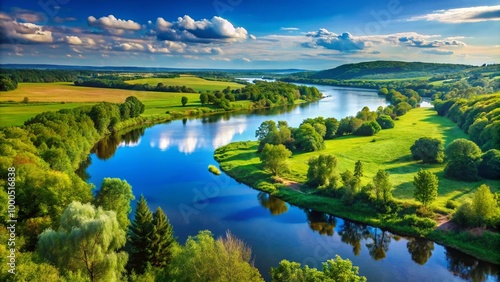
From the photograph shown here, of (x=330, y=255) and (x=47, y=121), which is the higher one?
(x=47, y=121)

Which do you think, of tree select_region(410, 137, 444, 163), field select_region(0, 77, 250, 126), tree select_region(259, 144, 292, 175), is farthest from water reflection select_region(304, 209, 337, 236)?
field select_region(0, 77, 250, 126)

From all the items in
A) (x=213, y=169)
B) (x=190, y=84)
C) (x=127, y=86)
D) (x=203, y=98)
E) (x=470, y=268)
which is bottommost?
(x=470, y=268)

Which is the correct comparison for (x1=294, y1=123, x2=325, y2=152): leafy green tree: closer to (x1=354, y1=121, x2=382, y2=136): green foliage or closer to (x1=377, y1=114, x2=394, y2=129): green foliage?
(x1=354, y1=121, x2=382, y2=136): green foliage

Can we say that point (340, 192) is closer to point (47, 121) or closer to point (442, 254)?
point (442, 254)

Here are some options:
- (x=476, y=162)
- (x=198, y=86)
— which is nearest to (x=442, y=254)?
(x=476, y=162)

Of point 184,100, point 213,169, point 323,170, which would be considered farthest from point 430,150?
point 184,100

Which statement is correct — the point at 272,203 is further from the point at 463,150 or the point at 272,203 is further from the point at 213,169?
the point at 463,150

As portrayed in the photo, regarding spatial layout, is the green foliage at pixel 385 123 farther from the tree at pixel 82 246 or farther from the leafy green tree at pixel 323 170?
the tree at pixel 82 246

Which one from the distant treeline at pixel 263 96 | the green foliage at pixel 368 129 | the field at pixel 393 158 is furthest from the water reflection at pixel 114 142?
the green foliage at pixel 368 129
